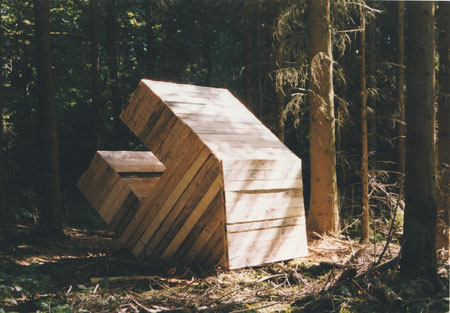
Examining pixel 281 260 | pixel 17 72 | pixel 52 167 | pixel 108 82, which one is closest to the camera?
pixel 281 260

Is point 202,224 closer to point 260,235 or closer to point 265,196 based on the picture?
point 260,235

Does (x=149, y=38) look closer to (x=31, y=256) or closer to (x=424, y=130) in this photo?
(x=31, y=256)

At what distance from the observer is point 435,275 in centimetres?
467

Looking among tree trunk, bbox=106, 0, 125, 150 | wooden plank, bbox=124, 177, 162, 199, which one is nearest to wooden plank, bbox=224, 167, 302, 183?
wooden plank, bbox=124, 177, 162, 199

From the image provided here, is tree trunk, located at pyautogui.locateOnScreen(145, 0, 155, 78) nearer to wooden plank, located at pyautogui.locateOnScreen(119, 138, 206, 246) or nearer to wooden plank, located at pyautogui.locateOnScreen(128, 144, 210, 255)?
wooden plank, located at pyautogui.locateOnScreen(119, 138, 206, 246)

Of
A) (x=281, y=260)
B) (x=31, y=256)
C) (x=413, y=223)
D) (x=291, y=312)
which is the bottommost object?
(x=31, y=256)

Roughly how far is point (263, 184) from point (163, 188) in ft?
4.55

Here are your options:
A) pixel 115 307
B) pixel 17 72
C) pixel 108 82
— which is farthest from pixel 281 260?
pixel 108 82

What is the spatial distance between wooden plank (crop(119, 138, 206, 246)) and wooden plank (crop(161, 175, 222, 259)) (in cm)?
43

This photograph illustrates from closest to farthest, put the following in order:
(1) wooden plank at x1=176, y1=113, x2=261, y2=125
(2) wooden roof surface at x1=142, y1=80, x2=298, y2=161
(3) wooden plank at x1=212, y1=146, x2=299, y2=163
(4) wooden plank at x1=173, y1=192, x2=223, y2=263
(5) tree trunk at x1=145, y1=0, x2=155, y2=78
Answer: (4) wooden plank at x1=173, y1=192, x2=223, y2=263
(3) wooden plank at x1=212, y1=146, x2=299, y2=163
(2) wooden roof surface at x1=142, y1=80, x2=298, y2=161
(1) wooden plank at x1=176, y1=113, x2=261, y2=125
(5) tree trunk at x1=145, y1=0, x2=155, y2=78

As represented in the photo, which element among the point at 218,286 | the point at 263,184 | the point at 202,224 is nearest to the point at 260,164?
the point at 263,184

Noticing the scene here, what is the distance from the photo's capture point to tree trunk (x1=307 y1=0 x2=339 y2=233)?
307 inches

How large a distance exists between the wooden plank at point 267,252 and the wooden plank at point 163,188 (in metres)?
1.25

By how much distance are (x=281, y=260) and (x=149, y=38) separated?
1251 centimetres
